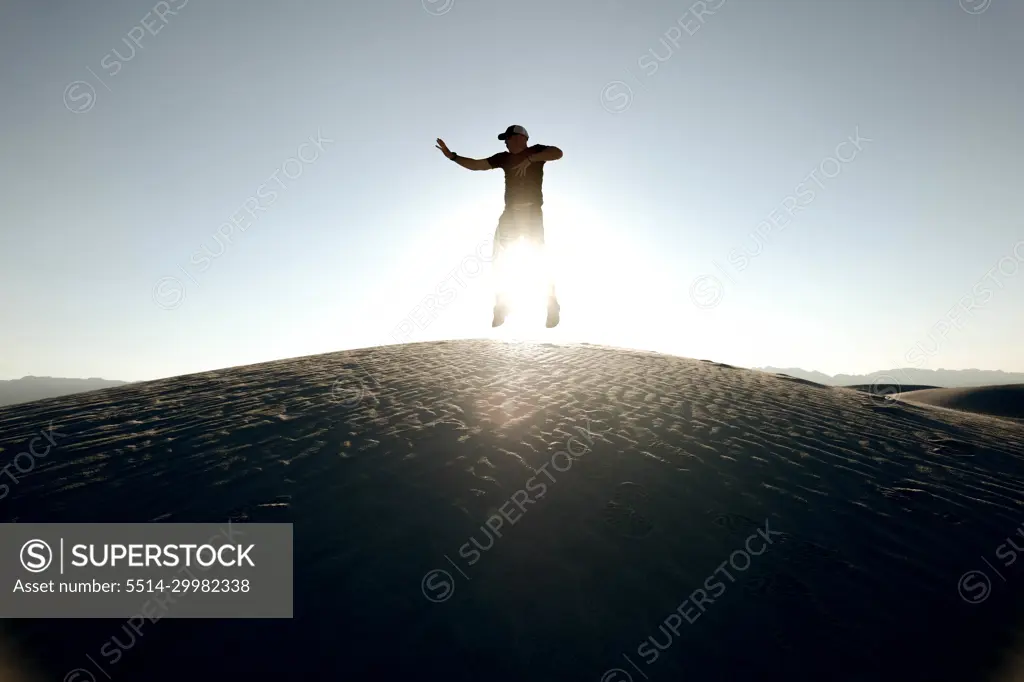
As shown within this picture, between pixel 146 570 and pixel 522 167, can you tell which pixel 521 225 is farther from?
pixel 146 570

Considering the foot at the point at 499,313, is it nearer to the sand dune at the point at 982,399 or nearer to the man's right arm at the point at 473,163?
the man's right arm at the point at 473,163

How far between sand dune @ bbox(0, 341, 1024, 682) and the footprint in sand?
0.02 m

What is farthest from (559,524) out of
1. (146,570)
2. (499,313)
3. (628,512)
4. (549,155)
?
(549,155)

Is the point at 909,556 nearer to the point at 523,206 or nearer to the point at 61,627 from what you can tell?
the point at 523,206

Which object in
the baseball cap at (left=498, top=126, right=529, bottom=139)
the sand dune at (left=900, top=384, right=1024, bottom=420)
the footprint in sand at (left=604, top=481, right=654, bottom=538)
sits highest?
the baseball cap at (left=498, top=126, right=529, bottom=139)

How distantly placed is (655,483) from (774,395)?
5085mm

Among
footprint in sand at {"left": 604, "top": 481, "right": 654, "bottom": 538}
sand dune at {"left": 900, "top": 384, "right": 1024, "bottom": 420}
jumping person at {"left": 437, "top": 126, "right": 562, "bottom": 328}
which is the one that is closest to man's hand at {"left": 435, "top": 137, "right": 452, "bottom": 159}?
jumping person at {"left": 437, "top": 126, "right": 562, "bottom": 328}

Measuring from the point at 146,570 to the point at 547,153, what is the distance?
6439mm

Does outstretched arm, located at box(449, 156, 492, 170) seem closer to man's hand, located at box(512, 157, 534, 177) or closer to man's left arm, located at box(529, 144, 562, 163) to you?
man's hand, located at box(512, 157, 534, 177)

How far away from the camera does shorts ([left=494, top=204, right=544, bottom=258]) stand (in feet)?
25.3

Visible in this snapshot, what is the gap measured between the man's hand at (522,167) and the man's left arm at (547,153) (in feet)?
0.44

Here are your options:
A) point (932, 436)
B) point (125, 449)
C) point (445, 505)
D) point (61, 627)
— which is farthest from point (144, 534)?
point (932, 436)

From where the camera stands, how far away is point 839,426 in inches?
305

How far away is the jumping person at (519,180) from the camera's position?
281 inches
